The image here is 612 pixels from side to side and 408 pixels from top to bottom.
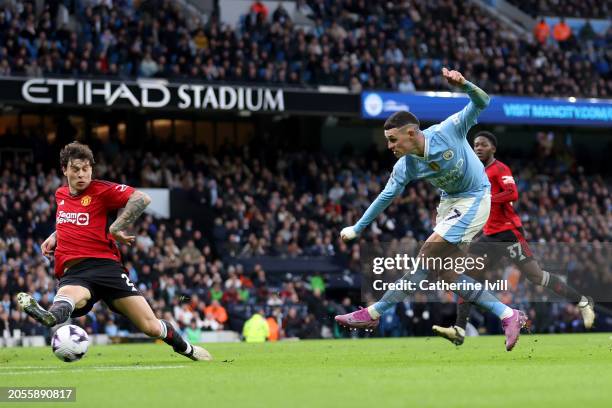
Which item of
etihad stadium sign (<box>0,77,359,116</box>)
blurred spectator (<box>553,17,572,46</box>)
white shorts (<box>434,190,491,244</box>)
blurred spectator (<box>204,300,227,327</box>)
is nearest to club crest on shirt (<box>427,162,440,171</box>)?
white shorts (<box>434,190,491,244</box>)

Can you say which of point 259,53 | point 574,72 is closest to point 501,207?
point 259,53

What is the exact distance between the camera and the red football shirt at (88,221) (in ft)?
35.6

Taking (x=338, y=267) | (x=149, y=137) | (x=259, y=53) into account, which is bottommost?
(x=338, y=267)

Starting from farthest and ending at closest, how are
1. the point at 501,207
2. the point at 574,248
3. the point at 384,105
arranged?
the point at 384,105 → the point at 574,248 → the point at 501,207

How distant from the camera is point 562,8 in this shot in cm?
4300

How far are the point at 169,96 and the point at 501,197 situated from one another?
699 inches

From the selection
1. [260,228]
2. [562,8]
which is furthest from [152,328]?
[562,8]

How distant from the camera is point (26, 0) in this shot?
104 feet

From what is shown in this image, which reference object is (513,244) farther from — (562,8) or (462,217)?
(562,8)

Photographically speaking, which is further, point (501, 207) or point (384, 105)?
point (384, 105)

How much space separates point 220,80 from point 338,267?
20.4 feet

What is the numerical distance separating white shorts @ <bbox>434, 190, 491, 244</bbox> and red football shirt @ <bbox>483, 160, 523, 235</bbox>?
2475mm

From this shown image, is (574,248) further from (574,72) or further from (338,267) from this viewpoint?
(574,72)

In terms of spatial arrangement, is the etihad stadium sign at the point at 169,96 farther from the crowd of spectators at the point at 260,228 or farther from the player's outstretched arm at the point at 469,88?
the player's outstretched arm at the point at 469,88
